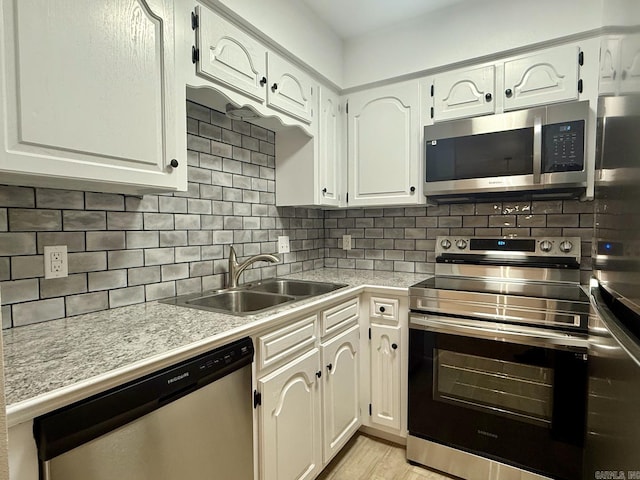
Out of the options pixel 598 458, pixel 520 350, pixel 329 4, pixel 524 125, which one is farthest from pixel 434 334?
pixel 329 4

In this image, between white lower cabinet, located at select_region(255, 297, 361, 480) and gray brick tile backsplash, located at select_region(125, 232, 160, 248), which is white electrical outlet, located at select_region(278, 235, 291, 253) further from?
gray brick tile backsplash, located at select_region(125, 232, 160, 248)

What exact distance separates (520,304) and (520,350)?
0.69 feet

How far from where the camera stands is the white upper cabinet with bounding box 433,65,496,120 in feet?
6.28

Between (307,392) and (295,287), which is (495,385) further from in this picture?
(295,287)

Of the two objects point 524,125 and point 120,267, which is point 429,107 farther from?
point 120,267

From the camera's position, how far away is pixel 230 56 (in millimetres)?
1460

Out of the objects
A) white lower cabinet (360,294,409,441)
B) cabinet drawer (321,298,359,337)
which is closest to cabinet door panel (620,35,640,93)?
cabinet drawer (321,298,359,337)

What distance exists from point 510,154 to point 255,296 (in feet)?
5.18

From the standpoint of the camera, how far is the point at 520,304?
1.56 meters

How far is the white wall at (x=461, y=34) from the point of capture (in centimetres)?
174

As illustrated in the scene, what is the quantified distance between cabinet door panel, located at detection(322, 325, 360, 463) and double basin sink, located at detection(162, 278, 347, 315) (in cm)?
30

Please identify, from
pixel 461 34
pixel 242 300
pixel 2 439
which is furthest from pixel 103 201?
pixel 461 34

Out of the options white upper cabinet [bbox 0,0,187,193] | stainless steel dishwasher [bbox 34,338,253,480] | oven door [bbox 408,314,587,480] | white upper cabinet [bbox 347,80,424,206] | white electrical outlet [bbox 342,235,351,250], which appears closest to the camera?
stainless steel dishwasher [bbox 34,338,253,480]

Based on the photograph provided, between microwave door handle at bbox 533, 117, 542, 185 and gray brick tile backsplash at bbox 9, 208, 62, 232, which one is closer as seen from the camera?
gray brick tile backsplash at bbox 9, 208, 62, 232
